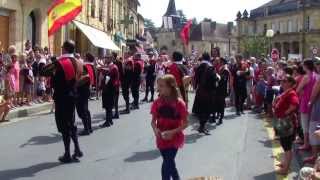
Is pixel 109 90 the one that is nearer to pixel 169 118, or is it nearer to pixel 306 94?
pixel 306 94

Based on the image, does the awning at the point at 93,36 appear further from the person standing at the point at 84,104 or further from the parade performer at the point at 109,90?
the person standing at the point at 84,104

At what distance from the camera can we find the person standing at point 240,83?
19.0 m

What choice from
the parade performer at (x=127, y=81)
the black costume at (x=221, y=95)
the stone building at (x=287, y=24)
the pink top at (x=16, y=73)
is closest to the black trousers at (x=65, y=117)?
the black costume at (x=221, y=95)

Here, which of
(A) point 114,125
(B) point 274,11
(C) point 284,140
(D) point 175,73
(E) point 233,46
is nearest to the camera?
(C) point 284,140

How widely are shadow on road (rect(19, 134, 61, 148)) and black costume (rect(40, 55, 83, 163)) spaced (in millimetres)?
1764

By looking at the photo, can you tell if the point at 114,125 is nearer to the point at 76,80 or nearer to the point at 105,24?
the point at 76,80

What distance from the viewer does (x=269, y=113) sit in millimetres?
18531

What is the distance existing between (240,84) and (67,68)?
9783 mm

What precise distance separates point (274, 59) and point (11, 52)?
12.1m

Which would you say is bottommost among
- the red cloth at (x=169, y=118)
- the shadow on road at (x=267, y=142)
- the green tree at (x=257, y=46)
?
the shadow on road at (x=267, y=142)

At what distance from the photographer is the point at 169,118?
750 centimetres

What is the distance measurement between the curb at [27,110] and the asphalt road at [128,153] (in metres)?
0.68

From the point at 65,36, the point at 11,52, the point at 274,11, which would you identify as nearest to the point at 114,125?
the point at 11,52

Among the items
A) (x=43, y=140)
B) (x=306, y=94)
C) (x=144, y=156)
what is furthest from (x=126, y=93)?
(x=306, y=94)
